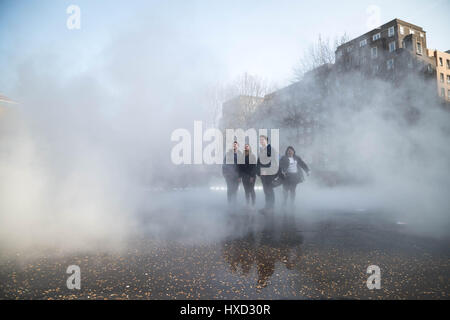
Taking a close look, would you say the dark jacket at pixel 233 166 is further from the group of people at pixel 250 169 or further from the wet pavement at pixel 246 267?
the wet pavement at pixel 246 267

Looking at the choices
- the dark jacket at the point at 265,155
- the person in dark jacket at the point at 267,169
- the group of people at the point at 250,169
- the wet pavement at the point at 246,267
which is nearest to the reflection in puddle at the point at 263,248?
the wet pavement at the point at 246,267

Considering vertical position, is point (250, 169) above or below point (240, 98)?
below

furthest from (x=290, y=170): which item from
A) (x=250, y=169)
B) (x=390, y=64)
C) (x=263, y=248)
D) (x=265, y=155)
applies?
(x=390, y=64)

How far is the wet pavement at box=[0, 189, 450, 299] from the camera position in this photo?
209 centimetres

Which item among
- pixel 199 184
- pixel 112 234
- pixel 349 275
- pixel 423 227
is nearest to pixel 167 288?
pixel 349 275

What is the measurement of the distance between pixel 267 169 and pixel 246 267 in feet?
11.9

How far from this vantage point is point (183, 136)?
19.7 feet

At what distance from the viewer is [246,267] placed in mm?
2631

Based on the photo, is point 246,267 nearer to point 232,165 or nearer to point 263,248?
point 263,248

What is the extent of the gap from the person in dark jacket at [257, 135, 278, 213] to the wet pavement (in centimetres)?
190

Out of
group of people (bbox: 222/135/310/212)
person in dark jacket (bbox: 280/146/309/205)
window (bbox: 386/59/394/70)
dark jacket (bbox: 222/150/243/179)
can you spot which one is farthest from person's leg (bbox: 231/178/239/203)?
window (bbox: 386/59/394/70)

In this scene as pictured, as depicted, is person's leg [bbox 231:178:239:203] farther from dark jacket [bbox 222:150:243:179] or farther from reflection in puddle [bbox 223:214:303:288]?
reflection in puddle [bbox 223:214:303:288]

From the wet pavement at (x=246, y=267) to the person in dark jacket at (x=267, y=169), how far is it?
6.24ft
